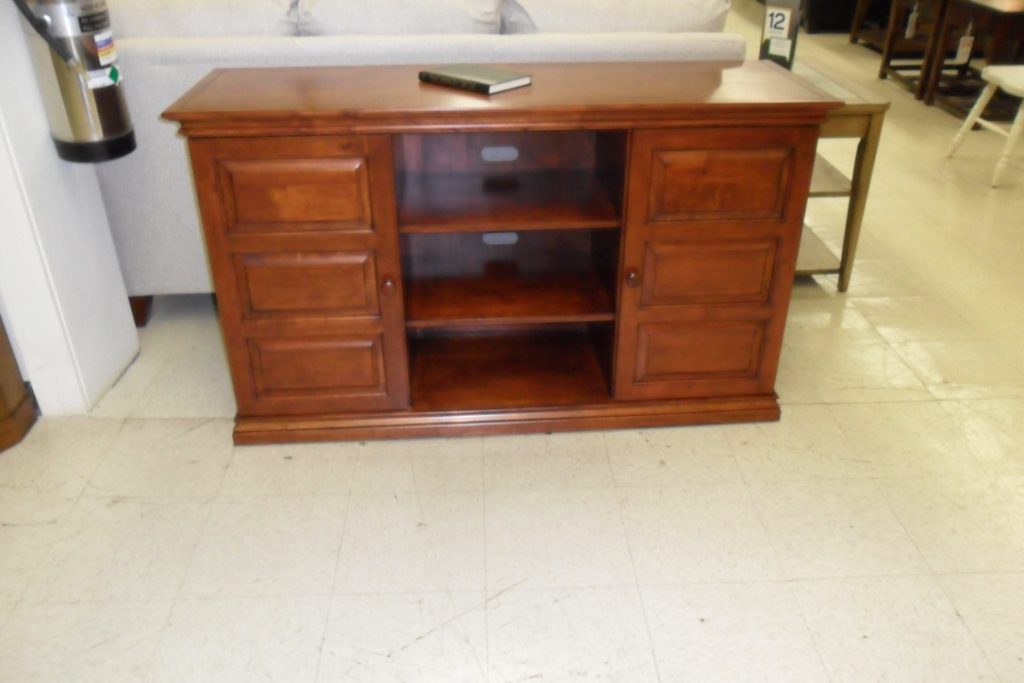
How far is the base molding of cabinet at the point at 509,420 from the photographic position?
189 centimetres

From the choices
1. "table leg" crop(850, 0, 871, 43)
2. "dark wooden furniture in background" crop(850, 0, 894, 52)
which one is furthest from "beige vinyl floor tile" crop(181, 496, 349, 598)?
"table leg" crop(850, 0, 871, 43)

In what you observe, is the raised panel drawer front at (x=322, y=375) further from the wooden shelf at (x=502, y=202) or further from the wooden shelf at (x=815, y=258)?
the wooden shelf at (x=815, y=258)

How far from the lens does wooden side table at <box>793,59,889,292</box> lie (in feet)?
7.57

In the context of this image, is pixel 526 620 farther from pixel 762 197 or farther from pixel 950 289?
pixel 950 289

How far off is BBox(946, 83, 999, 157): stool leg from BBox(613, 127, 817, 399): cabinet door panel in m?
2.18

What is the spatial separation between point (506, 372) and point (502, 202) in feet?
1.46

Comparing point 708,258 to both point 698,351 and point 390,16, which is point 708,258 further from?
point 390,16

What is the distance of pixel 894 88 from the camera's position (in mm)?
4754

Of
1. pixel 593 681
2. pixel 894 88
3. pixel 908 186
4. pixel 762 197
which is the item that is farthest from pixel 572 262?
pixel 894 88

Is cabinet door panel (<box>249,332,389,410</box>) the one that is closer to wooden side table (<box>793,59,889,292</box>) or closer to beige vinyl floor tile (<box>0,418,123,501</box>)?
beige vinyl floor tile (<box>0,418,123,501</box>)

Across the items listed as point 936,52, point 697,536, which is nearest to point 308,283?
point 697,536

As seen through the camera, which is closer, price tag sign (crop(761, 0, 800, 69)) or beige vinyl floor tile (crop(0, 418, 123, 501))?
beige vinyl floor tile (crop(0, 418, 123, 501))

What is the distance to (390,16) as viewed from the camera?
2.04 meters

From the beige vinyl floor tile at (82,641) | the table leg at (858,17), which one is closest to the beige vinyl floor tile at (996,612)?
the beige vinyl floor tile at (82,641)
